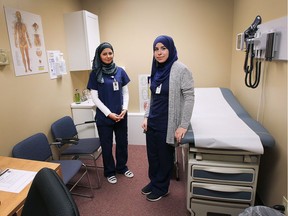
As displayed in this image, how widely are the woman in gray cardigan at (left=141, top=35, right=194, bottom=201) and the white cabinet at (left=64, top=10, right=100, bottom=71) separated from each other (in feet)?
4.33

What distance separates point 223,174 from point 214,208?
310mm

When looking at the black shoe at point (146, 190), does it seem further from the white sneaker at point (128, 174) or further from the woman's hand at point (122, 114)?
the woman's hand at point (122, 114)

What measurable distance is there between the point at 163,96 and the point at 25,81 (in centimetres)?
137

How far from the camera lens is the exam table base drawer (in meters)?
1.54

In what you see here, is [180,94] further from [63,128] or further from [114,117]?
[63,128]

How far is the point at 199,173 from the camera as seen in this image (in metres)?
1.53

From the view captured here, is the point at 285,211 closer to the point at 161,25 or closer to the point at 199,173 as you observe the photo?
the point at 199,173

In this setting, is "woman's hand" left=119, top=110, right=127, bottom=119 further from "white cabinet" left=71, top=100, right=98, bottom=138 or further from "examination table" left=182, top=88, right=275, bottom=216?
"examination table" left=182, top=88, right=275, bottom=216

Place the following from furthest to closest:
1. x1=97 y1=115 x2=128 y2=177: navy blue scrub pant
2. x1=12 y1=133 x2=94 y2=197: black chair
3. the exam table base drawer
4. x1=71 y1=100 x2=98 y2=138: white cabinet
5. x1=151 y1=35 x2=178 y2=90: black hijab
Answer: x1=71 y1=100 x2=98 y2=138: white cabinet
x1=97 y1=115 x2=128 y2=177: navy blue scrub pant
x1=12 y1=133 x2=94 y2=197: black chair
x1=151 y1=35 x2=178 y2=90: black hijab
the exam table base drawer

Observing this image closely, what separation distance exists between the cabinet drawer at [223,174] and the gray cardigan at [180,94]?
341mm

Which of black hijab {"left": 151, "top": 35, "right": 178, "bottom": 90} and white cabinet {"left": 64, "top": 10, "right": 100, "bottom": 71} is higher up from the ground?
white cabinet {"left": 64, "top": 10, "right": 100, "bottom": 71}

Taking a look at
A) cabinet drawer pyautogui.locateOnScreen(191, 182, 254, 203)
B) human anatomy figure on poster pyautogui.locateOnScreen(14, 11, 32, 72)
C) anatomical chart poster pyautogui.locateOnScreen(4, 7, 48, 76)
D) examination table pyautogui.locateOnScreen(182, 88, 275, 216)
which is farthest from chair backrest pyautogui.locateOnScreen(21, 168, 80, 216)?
human anatomy figure on poster pyautogui.locateOnScreen(14, 11, 32, 72)

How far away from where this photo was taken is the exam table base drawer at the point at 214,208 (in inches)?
60.7

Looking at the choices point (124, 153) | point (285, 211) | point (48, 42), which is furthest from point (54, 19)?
point (285, 211)
